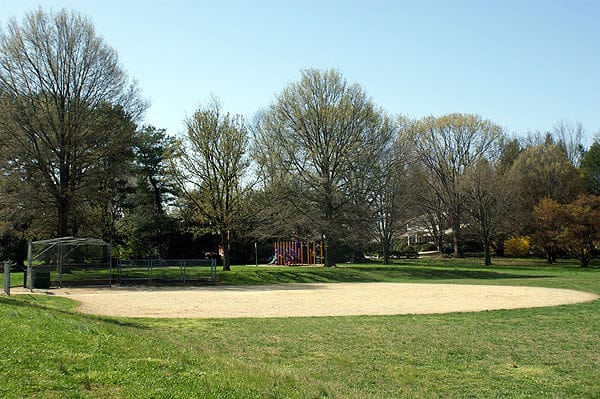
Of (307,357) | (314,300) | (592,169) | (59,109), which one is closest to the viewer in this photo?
(307,357)

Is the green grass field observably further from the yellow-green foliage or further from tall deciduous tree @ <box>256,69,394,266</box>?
the yellow-green foliage

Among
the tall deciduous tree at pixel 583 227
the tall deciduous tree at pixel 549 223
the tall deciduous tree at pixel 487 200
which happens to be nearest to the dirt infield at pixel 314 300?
the tall deciduous tree at pixel 583 227

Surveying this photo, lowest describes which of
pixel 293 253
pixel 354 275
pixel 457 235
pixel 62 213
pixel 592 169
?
pixel 354 275

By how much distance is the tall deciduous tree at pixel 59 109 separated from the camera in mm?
36000

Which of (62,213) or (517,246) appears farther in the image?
(517,246)

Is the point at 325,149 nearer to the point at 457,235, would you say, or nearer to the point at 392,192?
the point at 392,192

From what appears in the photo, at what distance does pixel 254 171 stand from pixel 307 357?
34.6 m

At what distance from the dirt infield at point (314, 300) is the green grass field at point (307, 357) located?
260cm

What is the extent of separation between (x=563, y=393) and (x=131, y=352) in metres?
7.18

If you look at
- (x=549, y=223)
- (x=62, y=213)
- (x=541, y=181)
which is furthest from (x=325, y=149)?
(x=541, y=181)

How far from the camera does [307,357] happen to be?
1250 centimetres

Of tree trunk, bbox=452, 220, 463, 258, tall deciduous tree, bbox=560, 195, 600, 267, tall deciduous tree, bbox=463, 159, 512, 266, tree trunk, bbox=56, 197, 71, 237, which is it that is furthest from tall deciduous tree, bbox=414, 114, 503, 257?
tree trunk, bbox=56, 197, 71, 237

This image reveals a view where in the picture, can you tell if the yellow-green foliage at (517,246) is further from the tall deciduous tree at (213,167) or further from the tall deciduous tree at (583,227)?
the tall deciduous tree at (213,167)

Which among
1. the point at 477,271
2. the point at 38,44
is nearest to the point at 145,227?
the point at 38,44
